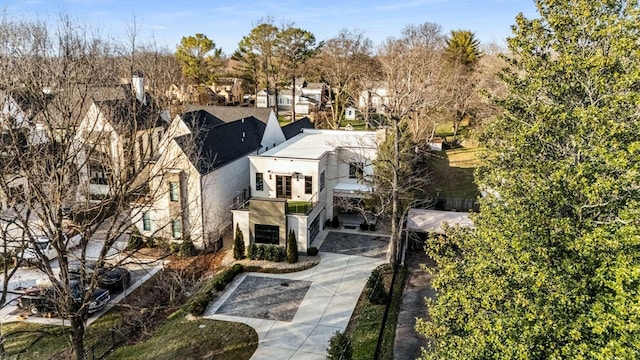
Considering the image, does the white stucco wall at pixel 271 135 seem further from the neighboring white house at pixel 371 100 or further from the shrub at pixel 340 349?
the shrub at pixel 340 349

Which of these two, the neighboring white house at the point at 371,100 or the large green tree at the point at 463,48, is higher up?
the large green tree at the point at 463,48

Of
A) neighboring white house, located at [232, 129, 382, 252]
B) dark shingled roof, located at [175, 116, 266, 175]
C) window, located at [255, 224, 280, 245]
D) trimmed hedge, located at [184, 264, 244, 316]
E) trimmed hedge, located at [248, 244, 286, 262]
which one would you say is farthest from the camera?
window, located at [255, 224, 280, 245]

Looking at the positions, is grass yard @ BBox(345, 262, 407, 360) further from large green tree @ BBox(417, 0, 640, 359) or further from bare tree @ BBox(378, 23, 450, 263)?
large green tree @ BBox(417, 0, 640, 359)

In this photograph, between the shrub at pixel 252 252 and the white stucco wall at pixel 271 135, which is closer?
the shrub at pixel 252 252

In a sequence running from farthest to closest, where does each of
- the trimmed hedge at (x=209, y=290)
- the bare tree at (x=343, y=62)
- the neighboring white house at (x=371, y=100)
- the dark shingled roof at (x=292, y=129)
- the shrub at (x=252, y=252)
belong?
the bare tree at (x=343, y=62) → the dark shingled roof at (x=292, y=129) → the neighboring white house at (x=371, y=100) → the shrub at (x=252, y=252) → the trimmed hedge at (x=209, y=290)

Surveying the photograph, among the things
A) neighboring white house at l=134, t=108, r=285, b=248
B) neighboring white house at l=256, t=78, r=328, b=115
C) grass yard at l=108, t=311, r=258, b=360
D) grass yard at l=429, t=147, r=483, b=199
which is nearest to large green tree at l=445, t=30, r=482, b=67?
grass yard at l=429, t=147, r=483, b=199

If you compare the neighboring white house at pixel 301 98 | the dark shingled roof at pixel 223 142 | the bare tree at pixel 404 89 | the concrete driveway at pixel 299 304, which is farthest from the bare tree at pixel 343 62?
the concrete driveway at pixel 299 304

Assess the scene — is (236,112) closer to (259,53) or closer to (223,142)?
(223,142)
